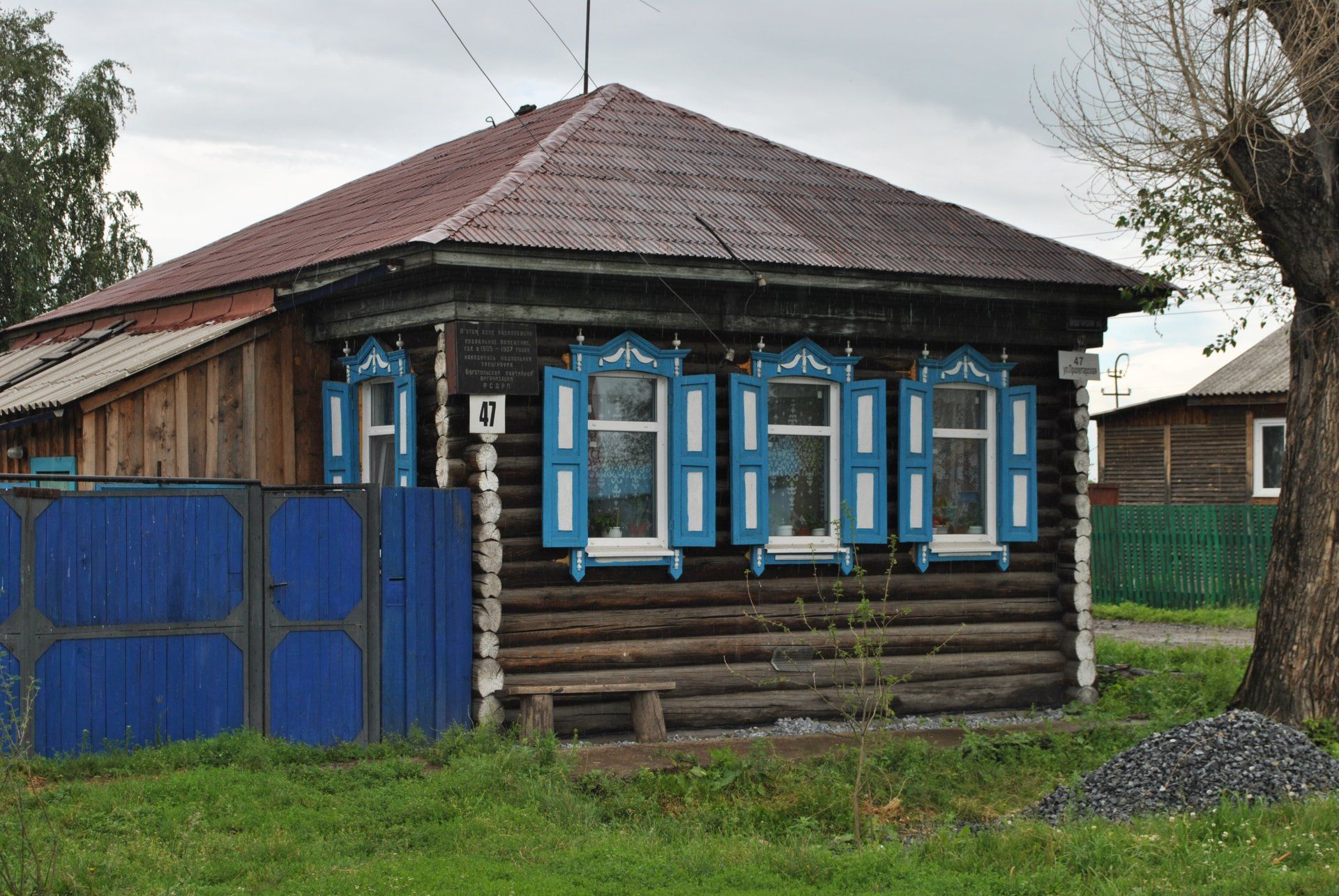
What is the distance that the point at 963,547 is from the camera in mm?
12672

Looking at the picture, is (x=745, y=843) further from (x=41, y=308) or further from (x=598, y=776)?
(x=41, y=308)

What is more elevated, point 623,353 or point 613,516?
point 623,353

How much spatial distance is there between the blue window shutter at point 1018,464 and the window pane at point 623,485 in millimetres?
3396

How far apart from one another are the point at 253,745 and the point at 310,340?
4678mm

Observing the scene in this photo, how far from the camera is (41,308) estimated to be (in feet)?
94.5

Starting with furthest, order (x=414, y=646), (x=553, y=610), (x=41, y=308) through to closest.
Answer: (x=41, y=308), (x=553, y=610), (x=414, y=646)

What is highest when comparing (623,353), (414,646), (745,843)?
(623,353)

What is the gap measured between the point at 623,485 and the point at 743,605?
1.46 m

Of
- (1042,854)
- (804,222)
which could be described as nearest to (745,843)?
(1042,854)

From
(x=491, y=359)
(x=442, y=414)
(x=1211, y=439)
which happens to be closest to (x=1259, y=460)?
(x=1211, y=439)

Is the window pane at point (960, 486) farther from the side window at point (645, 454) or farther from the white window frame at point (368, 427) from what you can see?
the white window frame at point (368, 427)

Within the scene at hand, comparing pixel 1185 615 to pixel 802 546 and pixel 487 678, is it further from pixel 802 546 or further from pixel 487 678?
pixel 487 678

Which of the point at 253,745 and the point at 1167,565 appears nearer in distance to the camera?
the point at 253,745

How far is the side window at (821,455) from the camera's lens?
1193cm
